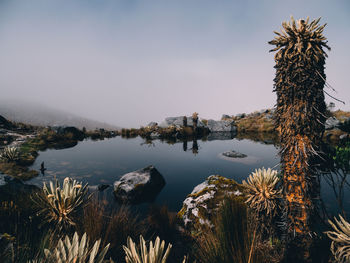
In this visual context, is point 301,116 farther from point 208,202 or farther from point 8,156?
point 8,156

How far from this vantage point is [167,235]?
459 centimetres

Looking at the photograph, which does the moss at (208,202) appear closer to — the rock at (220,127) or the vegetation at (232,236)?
the vegetation at (232,236)

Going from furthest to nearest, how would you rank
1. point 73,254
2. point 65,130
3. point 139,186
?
1. point 65,130
2. point 139,186
3. point 73,254

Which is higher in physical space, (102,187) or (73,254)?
(73,254)

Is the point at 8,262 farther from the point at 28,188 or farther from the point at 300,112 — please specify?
the point at 300,112

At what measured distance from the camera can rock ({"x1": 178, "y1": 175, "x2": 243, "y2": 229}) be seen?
4.64 m

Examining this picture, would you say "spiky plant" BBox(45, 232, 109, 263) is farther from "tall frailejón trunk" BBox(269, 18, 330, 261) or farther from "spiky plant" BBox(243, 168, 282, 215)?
"tall frailejón trunk" BBox(269, 18, 330, 261)

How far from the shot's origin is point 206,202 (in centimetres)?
495

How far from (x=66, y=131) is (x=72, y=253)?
24824 millimetres

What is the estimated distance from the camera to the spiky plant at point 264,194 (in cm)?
378

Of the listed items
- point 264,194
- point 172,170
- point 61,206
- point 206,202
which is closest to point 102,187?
point 61,206

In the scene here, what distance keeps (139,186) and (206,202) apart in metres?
3.08

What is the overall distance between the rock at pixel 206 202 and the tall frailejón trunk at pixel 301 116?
1791 millimetres

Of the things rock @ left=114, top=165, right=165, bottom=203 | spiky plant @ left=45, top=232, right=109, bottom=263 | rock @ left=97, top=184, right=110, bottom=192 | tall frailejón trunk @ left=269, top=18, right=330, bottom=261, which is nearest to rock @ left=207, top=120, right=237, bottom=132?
rock @ left=114, top=165, right=165, bottom=203
